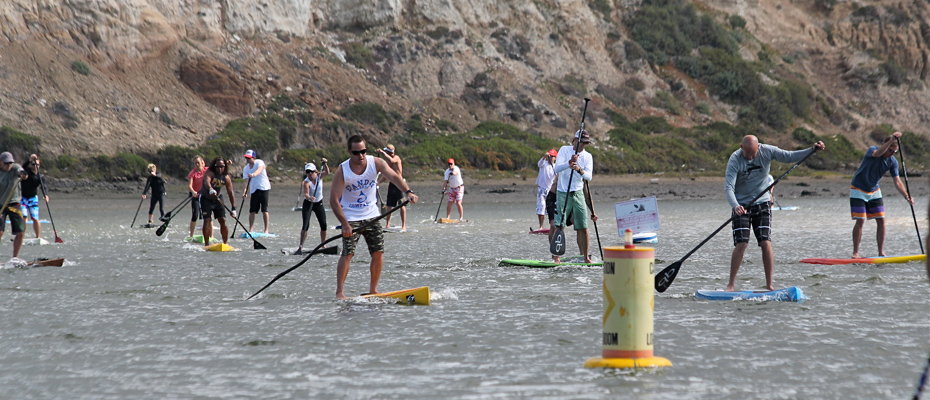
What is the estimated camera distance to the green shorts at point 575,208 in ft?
36.3

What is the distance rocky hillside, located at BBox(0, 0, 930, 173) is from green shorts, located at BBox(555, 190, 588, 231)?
81.6 ft

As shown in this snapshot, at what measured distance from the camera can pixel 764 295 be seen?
8141mm

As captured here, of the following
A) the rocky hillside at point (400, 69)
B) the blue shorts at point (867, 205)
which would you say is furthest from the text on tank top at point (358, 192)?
the rocky hillside at point (400, 69)

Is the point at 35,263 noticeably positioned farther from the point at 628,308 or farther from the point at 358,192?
the point at 628,308

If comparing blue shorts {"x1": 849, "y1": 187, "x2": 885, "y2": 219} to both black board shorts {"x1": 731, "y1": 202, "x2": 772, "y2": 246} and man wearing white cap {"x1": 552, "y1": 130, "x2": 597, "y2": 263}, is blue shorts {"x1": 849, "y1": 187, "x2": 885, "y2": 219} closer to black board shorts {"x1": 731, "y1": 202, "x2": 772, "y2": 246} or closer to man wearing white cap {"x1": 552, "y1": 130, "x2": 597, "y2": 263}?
man wearing white cap {"x1": 552, "y1": 130, "x2": 597, "y2": 263}

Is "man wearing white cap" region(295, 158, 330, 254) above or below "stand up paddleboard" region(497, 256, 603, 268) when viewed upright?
above

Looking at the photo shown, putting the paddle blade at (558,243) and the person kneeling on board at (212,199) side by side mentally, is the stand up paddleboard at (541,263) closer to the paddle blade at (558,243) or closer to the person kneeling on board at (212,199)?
the paddle blade at (558,243)

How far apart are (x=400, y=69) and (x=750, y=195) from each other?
3606cm

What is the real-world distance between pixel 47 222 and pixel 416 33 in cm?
2623

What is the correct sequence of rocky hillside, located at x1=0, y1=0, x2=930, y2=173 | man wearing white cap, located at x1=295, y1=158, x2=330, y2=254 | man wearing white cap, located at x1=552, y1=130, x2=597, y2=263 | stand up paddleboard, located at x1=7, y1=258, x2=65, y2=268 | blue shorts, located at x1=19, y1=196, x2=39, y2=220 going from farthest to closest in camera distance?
rocky hillside, located at x1=0, y1=0, x2=930, y2=173, blue shorts, located at x1=19, y1=196, x2=39, y2=220, man wearing white cap, located at x1=295, y1=158, x2=330, y2=254, stand up paddleboard, located at x1=7, y1=258, x2=65, y2=268, man wearing white cap, located at x1=552, y1=130, x2=597, y2=263

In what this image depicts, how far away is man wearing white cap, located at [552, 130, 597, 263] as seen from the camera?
36.1ft

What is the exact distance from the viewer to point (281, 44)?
41.4 metres

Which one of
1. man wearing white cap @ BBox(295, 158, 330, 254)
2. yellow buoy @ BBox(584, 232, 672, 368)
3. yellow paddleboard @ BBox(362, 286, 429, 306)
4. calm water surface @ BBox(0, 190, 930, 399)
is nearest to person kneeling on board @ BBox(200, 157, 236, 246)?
man wearing white cap @ BBox(295, 158, 330, 254)

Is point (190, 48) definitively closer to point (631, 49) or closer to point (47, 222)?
point (47, 222)
